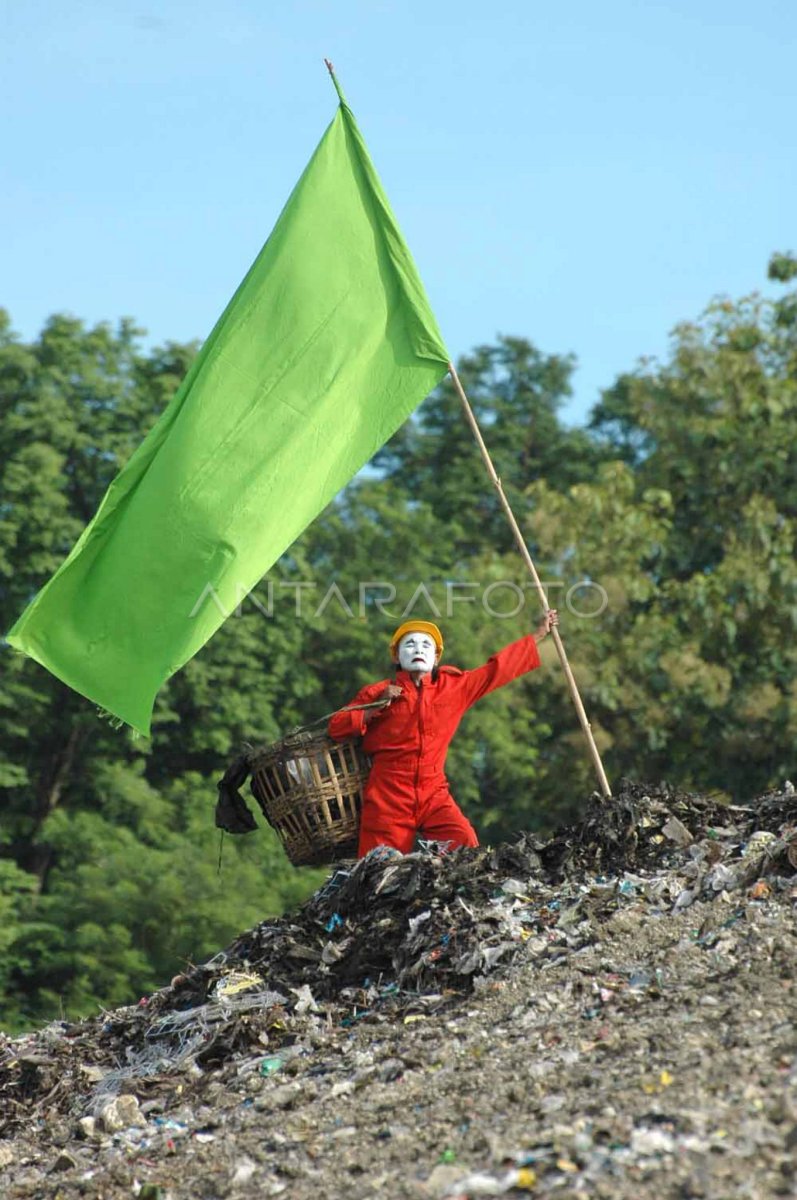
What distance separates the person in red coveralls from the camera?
27.7 ft

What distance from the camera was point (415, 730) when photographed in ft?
28.3

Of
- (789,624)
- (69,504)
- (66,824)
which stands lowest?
(66,824)

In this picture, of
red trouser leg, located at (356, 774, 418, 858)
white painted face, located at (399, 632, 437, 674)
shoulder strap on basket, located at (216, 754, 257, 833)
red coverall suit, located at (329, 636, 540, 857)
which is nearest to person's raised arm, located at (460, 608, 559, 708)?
red coverall suit, located at (329, 636, 540, 857)

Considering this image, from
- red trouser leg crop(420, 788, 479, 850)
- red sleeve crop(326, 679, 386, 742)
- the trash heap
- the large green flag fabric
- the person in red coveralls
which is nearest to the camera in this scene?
the trash heap

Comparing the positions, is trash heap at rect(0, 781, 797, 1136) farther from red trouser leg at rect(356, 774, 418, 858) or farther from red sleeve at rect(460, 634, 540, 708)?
red sleeve at rect(460, 634, 540, 708)

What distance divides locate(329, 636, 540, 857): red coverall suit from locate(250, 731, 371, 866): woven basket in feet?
0.24

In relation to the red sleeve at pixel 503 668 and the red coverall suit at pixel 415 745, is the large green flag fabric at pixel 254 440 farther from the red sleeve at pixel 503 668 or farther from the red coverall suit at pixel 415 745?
the red sleeve at pixel 503 668

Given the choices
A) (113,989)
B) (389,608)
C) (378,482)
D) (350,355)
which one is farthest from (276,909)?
(350,355)

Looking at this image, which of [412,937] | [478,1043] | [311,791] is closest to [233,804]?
[311,791]

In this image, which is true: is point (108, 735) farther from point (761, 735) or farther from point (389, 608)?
point (761, 735)

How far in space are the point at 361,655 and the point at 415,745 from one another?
16479 mm

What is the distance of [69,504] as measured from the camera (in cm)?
2283

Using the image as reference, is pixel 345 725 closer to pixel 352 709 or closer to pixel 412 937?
pixel 352 709

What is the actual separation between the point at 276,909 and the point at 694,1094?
16476 millimetres
